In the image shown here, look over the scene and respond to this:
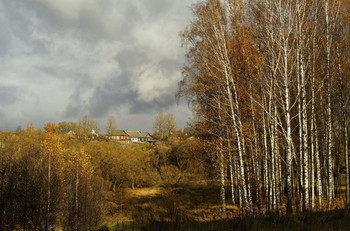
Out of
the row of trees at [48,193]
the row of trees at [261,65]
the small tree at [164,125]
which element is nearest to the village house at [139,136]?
the small tree at [164,125]

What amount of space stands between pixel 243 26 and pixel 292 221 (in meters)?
10.1

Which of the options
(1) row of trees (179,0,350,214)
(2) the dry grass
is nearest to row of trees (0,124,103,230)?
(2) the dry grass

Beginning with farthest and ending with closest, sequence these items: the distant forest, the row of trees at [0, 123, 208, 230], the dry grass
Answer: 1. the dry grass
2. the row of trees at [0, 123, 208, 230]
3. the distant forest

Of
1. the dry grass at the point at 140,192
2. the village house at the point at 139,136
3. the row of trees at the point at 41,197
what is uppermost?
the village house at the point at 139,136

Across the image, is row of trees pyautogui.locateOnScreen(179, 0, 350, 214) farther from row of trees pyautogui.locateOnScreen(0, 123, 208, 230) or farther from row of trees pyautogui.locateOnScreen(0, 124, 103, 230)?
row of trees pyautogui.locateOnScreen(0, 124, 103, 230)

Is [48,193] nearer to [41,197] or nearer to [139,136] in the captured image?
[41,197]

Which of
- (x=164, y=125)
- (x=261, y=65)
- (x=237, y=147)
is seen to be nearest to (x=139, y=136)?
(x=164, y=125)

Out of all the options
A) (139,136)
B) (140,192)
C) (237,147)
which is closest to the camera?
(237,147)

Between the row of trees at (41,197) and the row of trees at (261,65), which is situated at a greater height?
the row of trees at (261,65)

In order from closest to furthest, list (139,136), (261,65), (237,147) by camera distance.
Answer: (261,65)
(237,147)
(139,136)

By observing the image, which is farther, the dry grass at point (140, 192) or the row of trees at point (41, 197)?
the dry grass at point (140, 192)

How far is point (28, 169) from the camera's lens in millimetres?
22125

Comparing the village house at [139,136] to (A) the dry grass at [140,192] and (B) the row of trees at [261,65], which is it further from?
(B) the row of trees at [261,65]

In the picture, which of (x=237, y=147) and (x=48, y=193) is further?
(x=48, y=193)
